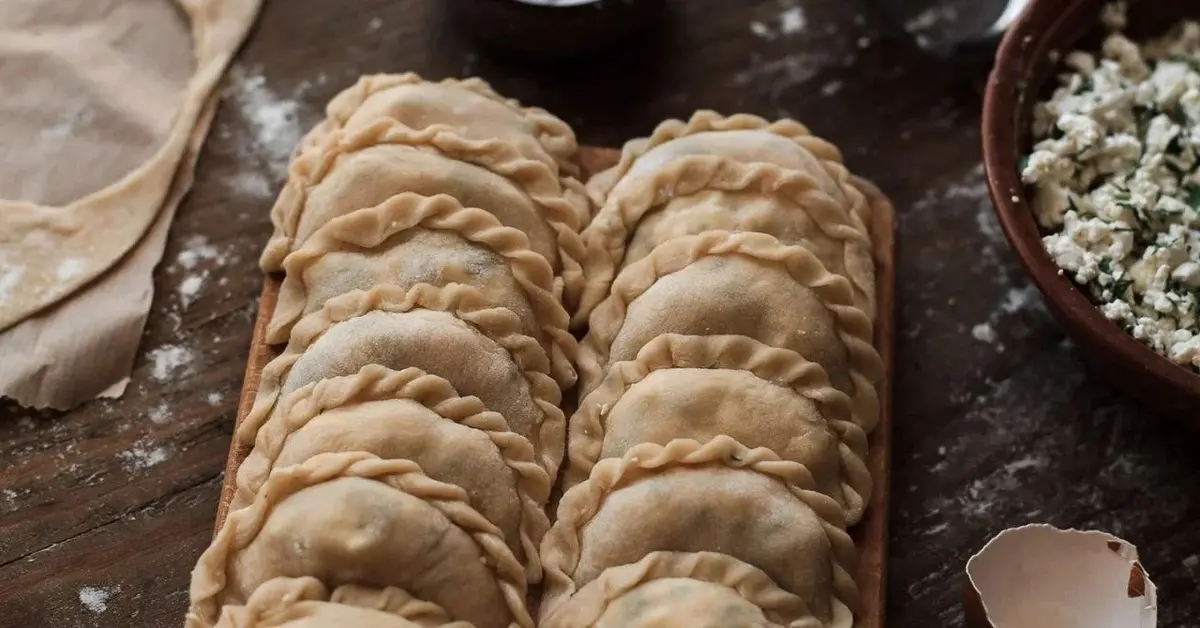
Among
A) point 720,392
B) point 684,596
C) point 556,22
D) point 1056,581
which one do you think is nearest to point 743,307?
point 720,392

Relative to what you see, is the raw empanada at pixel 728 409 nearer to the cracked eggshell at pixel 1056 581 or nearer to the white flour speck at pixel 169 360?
the cracked eggshell at pixel 1056 581

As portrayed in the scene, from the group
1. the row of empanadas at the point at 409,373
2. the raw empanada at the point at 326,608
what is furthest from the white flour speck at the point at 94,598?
the raw empanada at the point at 326,608

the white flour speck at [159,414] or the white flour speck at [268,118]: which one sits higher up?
the white flour speck at [268,118]

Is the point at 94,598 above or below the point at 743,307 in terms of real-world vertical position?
below

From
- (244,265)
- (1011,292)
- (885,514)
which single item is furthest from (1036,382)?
(244,265)

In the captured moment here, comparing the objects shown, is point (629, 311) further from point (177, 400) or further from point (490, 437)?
point (177, 400)

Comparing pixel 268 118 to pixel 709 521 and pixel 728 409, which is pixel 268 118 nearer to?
pixel 728 409

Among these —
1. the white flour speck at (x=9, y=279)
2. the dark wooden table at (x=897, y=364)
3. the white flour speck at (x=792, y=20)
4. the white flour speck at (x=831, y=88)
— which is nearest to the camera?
the dark wooden table at (x=897, y=364)
